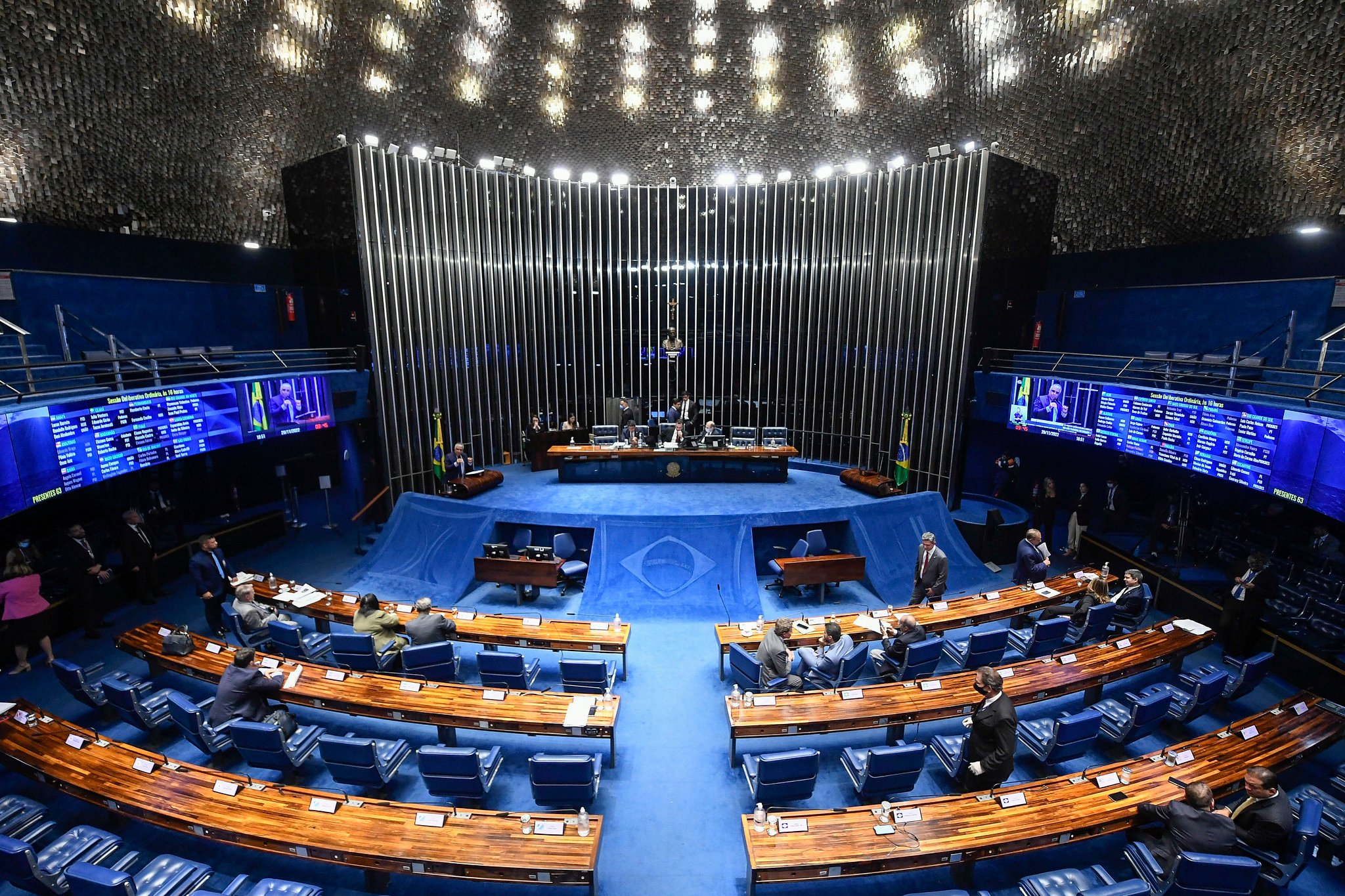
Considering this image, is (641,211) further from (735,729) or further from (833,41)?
(735,729)

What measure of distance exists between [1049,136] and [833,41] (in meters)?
5.77

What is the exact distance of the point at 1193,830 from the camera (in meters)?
4.11

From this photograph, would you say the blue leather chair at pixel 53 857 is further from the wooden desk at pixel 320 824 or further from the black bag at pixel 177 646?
the black bag at pixel 177 646

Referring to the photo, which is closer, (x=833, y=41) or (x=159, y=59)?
(x=159, y=59)

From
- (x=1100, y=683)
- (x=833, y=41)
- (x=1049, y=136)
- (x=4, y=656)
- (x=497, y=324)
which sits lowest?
(x=4, y=656)

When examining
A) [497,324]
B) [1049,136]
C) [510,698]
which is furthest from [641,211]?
[510,698]

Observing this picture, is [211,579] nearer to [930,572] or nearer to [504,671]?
[504,671]

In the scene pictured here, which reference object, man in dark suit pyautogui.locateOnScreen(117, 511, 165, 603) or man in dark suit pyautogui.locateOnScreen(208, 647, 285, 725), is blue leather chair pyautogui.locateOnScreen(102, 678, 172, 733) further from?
man in dark suit pyautogui.locateOnScreen(117, 511, 165, 603)

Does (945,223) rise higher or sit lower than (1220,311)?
higher

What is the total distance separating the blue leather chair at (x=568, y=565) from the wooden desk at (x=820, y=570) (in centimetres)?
337

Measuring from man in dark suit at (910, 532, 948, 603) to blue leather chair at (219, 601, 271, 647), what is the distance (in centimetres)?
885

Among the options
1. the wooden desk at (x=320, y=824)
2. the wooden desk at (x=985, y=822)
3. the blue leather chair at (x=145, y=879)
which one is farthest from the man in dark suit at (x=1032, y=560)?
the blue leather chair at (x=145, y=879)

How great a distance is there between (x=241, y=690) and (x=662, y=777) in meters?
4.10

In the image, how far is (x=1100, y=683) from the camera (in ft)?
21.1
